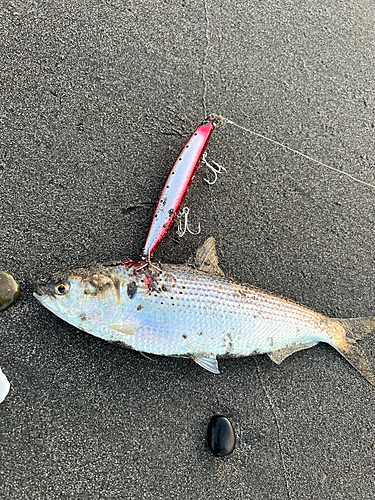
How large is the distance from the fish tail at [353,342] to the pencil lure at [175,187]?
1661 mm

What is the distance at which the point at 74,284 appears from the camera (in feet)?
7.35

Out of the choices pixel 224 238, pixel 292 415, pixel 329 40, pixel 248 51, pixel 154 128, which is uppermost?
pixel 329 40

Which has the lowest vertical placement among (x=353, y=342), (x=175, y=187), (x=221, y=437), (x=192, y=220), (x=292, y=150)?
(x=221, y=437)

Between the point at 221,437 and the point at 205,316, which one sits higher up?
the point at 205,316

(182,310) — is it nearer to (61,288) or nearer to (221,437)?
(61,288)

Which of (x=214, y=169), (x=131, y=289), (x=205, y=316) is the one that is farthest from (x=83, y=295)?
(x=214, y=169)

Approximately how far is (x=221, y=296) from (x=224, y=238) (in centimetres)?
60

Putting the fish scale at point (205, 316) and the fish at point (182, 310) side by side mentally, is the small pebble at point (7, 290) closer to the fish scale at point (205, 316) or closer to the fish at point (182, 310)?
the fish at point (182, 310)

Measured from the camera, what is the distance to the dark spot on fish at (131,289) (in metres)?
2.32

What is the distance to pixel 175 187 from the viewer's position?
2.62m

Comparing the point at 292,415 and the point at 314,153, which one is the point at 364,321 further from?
the point at 314,153

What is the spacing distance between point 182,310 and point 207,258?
49 cm

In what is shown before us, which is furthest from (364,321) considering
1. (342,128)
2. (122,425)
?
(122,425)

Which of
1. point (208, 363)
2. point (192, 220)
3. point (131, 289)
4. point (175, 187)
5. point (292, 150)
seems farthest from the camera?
point (292, 150)
